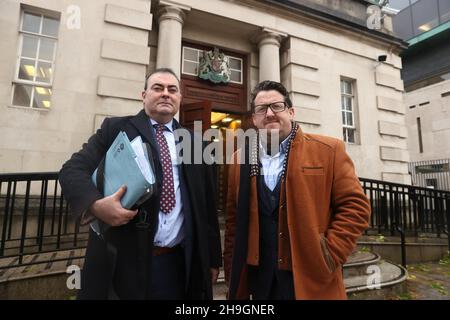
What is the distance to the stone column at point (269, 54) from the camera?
9.26 m

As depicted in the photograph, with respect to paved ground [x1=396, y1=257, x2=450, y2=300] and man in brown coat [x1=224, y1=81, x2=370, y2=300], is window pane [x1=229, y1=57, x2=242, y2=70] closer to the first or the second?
paved ground [x1=396, y1=257, x2=450, y2=300]

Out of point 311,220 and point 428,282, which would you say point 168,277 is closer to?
point 311,220

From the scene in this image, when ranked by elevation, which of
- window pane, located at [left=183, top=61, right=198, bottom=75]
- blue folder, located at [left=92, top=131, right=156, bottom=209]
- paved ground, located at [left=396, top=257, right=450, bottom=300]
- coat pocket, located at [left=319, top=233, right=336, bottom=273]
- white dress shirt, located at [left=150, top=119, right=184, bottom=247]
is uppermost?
window pane, located at [left=183, top=61, right=198, bottom=75]

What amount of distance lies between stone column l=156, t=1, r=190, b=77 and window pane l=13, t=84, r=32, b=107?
10.1 feet

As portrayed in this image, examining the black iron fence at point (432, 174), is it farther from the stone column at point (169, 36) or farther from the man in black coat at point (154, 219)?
the man in black coat at point (154, 219)

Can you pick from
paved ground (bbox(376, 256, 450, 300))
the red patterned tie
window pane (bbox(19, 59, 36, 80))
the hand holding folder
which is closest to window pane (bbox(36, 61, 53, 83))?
window pane (bbox(19, 59, 36, 80))

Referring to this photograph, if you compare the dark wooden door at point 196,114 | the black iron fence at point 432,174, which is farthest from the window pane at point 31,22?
the black iron fence at point 432,174

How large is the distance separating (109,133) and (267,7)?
882cm

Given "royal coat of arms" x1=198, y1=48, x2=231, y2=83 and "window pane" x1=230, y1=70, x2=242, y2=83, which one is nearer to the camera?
"royal coat of arms" x1=198, y1=48, x2=231, y2=83

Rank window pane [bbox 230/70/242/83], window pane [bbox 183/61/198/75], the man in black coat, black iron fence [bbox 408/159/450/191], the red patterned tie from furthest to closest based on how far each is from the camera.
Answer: black iron fence [bbox 408/159/450/191], window pane [bbox 230/70/242/83], window pane [bbox 183/61/198/75], the red patterned tie, the man in black coat

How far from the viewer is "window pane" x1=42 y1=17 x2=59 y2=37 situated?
7.21 metres

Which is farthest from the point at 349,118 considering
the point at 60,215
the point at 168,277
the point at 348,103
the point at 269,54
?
the point at 168,277

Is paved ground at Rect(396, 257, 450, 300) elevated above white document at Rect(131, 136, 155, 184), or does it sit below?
below

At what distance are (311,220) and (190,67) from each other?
26.1ft
